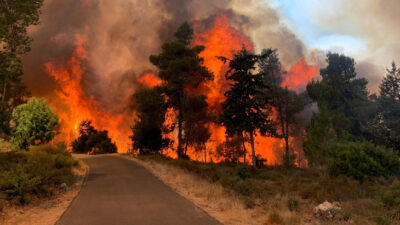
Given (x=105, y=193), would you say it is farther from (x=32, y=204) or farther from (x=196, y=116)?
(x=196, y=116)

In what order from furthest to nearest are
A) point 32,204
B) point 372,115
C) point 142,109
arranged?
point 372,115 < point 142,109 < point 32,204

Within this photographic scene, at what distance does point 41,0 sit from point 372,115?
4530cm

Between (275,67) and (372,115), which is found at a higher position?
(275,67)

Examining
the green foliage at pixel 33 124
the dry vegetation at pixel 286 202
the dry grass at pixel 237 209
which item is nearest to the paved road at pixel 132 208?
the dry grass at pixel 237 209

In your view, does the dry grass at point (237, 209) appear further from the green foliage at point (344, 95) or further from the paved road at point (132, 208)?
the green foliage at point (344, 95)

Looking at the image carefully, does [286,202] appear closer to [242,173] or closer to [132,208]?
[132,208]

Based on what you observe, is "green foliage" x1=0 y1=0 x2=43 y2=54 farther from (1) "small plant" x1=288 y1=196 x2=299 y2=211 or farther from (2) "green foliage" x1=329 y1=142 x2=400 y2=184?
(2) "green foliage" x1=329 y1=142 x2=400 y2=184

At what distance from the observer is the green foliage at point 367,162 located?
12.9 metres

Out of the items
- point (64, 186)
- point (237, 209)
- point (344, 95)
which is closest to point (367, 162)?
point (237, 209)

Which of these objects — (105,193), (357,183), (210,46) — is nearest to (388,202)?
(357,183)

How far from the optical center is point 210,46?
66.8m

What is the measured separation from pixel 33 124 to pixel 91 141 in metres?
35.0

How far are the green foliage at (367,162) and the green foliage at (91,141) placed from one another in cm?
5553

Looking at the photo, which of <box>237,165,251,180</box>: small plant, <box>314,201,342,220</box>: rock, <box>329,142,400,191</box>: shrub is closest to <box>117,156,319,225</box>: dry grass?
<box>314,201,342,220</box>: rock
